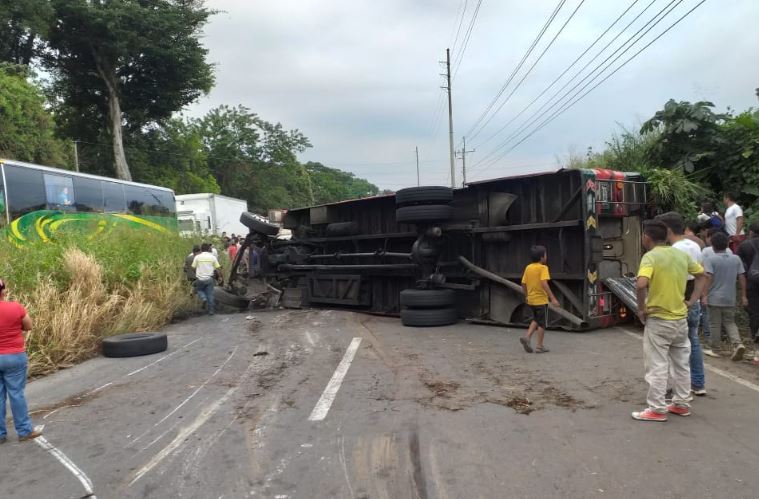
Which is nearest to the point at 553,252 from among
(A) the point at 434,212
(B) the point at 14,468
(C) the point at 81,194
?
(A) the point at 434,212

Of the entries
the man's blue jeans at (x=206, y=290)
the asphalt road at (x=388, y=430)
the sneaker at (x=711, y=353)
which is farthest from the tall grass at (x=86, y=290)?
the sneaker at (x=711, y=353)

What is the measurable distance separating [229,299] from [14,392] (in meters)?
9.12

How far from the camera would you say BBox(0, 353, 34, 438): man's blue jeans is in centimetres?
524

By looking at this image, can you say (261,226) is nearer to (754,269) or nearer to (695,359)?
(754,269)

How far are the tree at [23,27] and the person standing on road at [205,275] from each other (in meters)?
19.8

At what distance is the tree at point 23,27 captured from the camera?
2609cm

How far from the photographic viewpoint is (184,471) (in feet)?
14.0

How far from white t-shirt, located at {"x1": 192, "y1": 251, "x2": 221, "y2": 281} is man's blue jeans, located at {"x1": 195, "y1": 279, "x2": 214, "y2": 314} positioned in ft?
0.37

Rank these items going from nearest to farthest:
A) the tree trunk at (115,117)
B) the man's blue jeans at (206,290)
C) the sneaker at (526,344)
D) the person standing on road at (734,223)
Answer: the sneaker at (526,344) < the person standing on road at (734,223) < the man's blue jeans at (206,290) < the tree trunk at (115,117)

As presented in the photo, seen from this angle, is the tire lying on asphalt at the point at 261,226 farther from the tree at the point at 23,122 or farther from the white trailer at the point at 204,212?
the tree at the point at 23,122

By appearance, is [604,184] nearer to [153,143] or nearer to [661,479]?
[661,479]

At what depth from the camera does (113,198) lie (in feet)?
66.4

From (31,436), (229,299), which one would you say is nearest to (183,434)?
(31,436)

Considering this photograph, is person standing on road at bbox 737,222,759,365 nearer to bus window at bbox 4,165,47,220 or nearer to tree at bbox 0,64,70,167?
bus window at bbox 4,165,47,220
